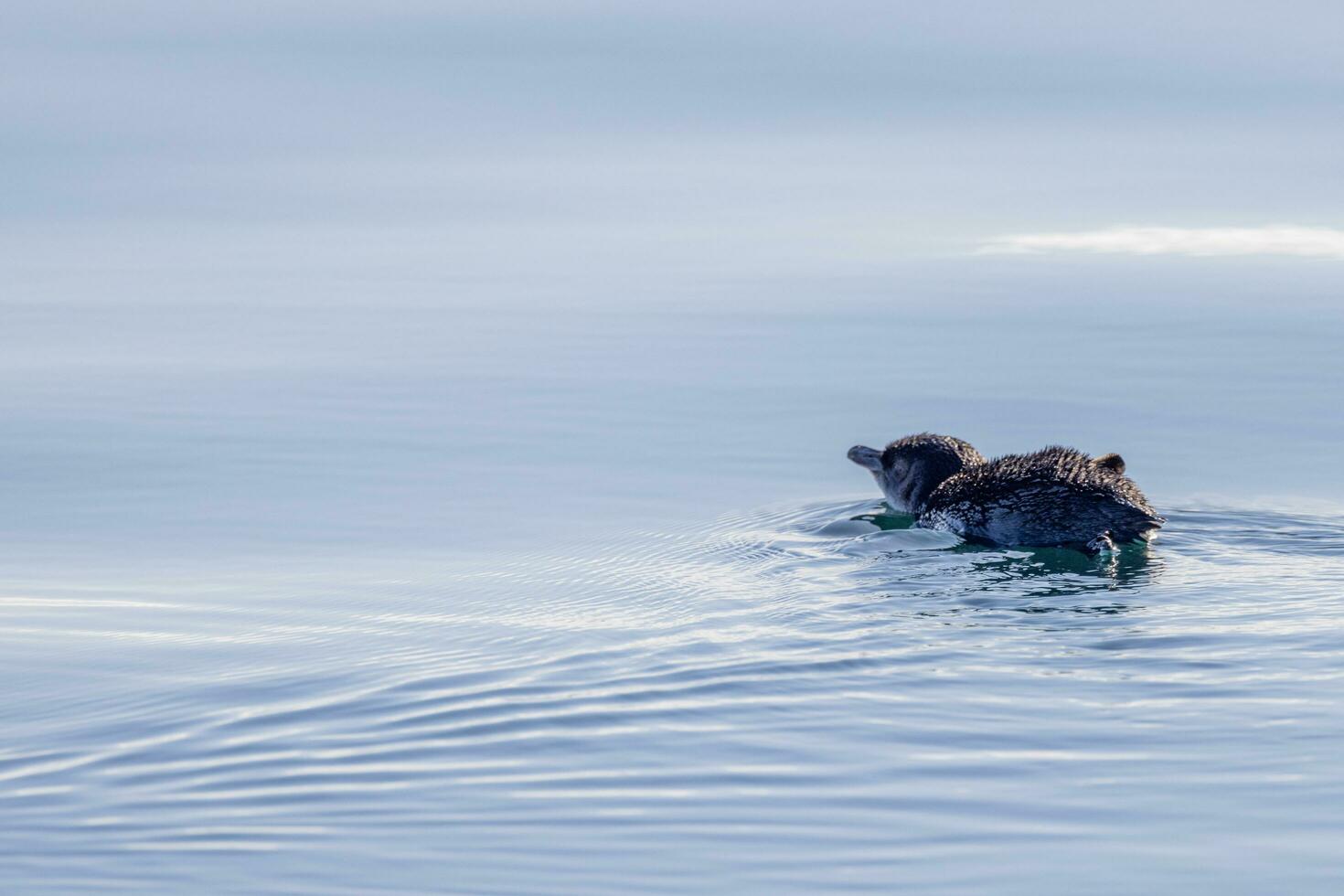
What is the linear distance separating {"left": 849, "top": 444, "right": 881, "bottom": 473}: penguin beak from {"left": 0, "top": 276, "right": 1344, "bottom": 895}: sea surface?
166 millimetres

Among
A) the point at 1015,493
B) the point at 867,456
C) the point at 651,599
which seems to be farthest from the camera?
the point at 867,456

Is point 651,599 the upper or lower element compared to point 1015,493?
lower

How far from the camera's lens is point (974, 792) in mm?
5930

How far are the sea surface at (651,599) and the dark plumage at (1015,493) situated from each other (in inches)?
6.2

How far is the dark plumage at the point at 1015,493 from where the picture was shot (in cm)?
980

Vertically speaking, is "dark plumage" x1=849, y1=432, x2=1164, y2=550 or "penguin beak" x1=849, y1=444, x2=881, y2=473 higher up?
"penguin beak" x1=849, y1=444, x2=881, y2=473

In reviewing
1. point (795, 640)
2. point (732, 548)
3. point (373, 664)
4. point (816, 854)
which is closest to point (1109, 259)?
point (732, 548)

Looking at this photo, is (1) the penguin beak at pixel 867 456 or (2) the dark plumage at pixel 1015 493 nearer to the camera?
(2) the dark plumage at pixel 1015 493

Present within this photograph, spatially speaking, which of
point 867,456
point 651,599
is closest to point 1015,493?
point 867,456

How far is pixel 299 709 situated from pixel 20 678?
1.43 meters

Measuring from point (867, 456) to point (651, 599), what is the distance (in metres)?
2.96

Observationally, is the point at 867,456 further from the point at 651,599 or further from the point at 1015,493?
the point at 651,599

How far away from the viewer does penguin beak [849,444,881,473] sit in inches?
448

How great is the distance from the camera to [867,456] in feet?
37.4
